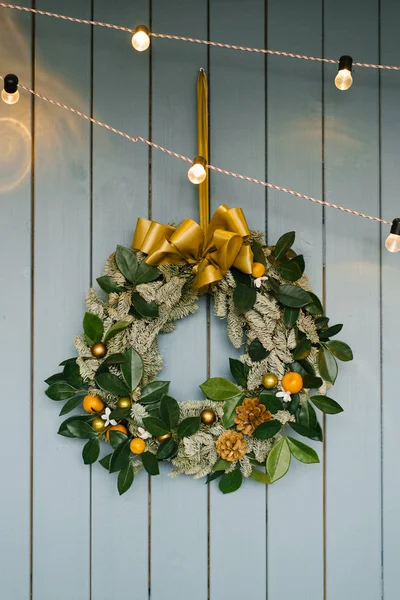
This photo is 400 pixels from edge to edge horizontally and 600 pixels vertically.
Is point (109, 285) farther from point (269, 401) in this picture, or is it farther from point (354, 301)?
point (354, 301)

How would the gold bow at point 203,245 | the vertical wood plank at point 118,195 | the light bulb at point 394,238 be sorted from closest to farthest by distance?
the light bulb at point 394,238 → the gold bow at point 203,245 → the vertical wood plank at point 118,195

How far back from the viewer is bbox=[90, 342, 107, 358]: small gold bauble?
1161mm

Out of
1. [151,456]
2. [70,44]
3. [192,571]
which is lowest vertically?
[192,571]

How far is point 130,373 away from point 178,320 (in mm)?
173

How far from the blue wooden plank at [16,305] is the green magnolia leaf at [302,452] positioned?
552 mm

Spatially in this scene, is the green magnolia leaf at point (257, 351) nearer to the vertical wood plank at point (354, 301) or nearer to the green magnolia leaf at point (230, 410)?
the green magnolia leaf at point (230, 410)

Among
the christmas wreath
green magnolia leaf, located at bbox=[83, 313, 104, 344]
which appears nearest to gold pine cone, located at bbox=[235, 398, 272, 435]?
the christmas wreath

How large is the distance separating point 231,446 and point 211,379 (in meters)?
0.14

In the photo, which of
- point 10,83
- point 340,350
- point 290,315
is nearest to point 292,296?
point 290,315

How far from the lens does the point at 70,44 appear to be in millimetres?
1279

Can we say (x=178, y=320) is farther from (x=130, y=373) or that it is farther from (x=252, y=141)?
(x=252, y=141)

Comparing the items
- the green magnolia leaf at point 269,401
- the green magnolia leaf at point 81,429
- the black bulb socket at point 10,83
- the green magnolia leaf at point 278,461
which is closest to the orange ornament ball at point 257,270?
the green magnolia leaf at point 269,401

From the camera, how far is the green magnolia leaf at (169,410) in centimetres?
114

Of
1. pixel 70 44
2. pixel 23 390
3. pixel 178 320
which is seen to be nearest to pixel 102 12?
pixel 70 44
